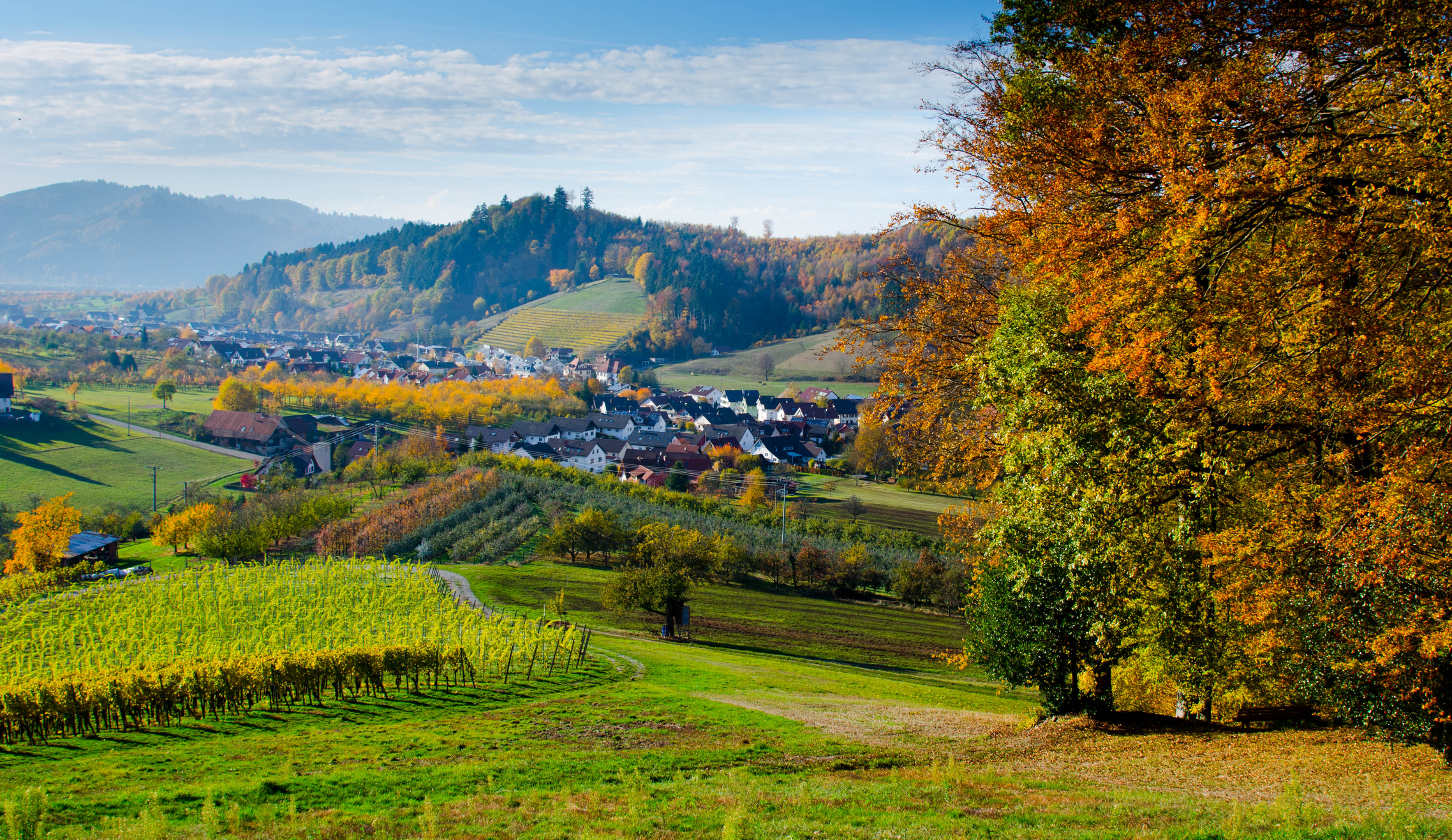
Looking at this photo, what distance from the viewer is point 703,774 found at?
448 inches

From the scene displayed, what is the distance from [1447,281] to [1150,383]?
3.18 m

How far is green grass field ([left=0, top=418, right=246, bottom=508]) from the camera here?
6209 centimetres

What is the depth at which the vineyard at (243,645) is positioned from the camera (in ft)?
51.0

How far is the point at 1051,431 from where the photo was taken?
451 inches

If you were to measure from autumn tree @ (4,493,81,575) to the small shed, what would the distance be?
25.7 inches

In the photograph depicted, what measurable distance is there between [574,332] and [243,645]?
542 ft

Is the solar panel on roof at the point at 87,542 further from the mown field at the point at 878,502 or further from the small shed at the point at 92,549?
the mown field at the point at 878,502

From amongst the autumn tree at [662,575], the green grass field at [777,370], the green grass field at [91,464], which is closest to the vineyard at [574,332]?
the green grass field at [777,370]

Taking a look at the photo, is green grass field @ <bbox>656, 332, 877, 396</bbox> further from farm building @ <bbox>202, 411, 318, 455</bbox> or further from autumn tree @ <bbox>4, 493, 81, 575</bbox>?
autumn tree @ <bbox>4, 493, 81, 575</bbox>

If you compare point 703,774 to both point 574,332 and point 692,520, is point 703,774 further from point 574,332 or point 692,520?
point 574,332

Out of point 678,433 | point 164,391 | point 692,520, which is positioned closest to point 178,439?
point 164,391

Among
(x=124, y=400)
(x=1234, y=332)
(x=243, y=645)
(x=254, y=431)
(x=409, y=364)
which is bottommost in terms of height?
(x=243, y=645)

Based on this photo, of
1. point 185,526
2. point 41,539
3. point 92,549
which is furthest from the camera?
point 185,526

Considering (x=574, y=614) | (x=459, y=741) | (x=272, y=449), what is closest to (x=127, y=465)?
(x=272, y=449)
